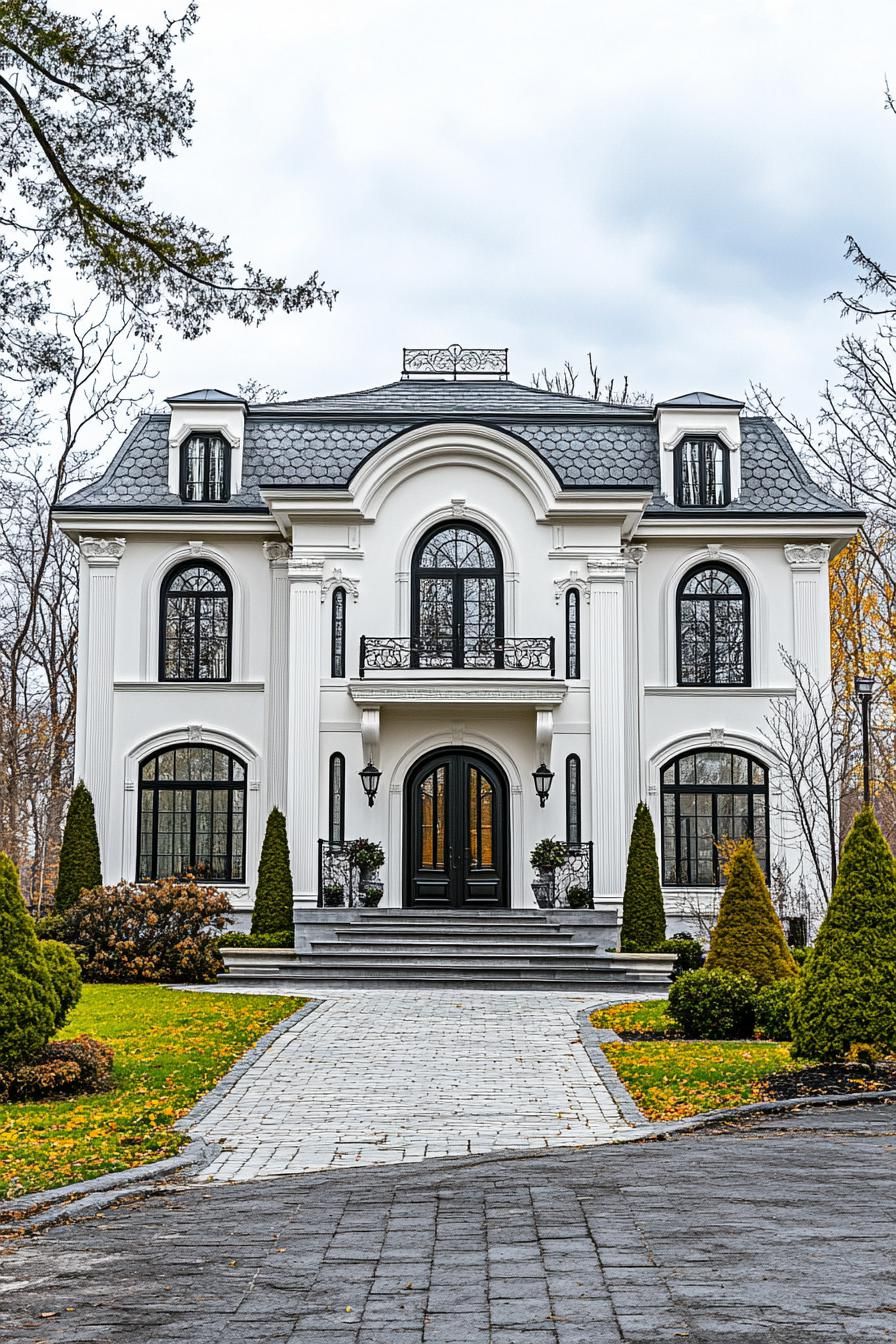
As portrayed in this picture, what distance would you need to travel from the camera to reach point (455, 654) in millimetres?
22875

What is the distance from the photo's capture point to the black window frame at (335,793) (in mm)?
22391

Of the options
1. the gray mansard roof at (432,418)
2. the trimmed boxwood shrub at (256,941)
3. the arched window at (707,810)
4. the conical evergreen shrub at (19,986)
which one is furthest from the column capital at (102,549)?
the conical evergreen shrub at (19,986)

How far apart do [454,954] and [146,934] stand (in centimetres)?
441

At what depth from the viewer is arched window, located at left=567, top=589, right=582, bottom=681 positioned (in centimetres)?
2277

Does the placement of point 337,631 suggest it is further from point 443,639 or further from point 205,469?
point 205,469

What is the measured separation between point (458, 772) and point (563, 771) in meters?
1.67

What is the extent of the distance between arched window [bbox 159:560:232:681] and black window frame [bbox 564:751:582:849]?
5.81 metres

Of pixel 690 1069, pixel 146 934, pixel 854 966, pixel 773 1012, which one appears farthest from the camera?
pixel 146 934

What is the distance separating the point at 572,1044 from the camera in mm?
13570

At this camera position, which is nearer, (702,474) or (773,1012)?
(773,1012)

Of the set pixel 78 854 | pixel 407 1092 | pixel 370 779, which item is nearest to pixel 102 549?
pixel 78 854

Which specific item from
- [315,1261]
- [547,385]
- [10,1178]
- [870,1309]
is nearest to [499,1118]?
[10,1178]

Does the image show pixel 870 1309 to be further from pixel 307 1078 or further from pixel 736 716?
pixel 736 716

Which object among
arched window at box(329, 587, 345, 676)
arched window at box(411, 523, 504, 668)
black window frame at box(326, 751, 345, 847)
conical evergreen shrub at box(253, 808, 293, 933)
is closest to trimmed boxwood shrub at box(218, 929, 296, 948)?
conical evergreen shrub at box(253, 808, 293, 933)
